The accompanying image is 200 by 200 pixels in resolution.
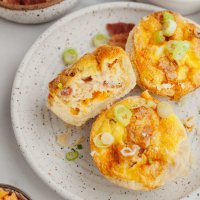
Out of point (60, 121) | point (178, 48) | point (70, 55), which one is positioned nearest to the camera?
point (178, 48)

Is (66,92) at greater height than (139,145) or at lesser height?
greater

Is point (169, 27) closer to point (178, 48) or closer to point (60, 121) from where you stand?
point (178, 48)

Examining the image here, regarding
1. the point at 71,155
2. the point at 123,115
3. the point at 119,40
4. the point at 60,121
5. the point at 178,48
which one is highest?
the point at 178,48

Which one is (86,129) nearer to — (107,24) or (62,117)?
(62,117)

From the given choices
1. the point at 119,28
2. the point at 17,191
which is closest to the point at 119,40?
the point at 119,28

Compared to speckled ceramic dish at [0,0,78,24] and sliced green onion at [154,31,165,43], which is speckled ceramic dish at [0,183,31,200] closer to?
speckled ceramic dish at [0,0,78,24]

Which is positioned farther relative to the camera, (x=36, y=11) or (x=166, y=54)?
(x=36, y=11)

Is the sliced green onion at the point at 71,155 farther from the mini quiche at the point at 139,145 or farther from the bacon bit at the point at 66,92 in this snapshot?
the bacon bit at the point at 66,92
